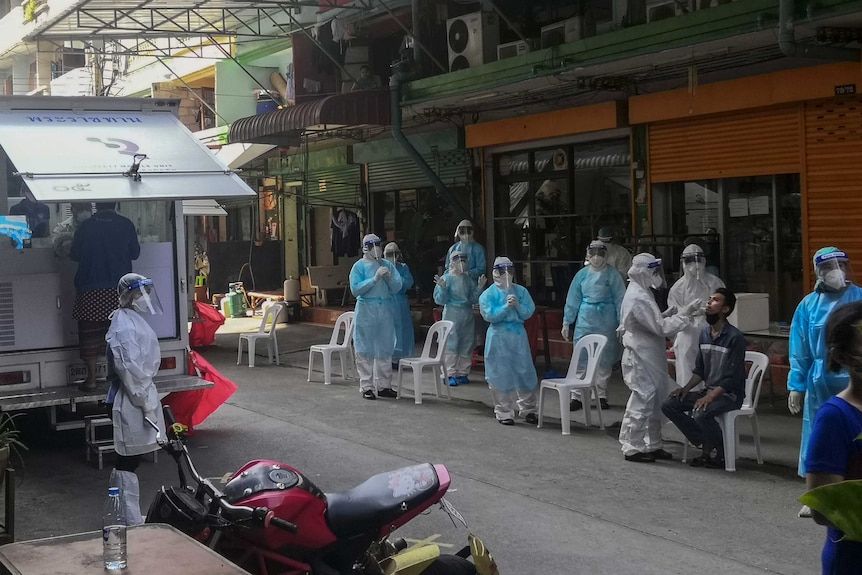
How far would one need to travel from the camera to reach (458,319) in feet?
43.0

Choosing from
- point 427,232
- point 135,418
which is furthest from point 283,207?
point 135,418

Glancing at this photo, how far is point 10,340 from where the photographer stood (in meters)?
8.78

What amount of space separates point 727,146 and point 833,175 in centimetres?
155

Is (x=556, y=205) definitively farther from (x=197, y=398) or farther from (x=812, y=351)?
(x=812, y=351)

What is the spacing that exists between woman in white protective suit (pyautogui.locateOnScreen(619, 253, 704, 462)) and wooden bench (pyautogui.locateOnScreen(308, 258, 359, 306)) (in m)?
11.6

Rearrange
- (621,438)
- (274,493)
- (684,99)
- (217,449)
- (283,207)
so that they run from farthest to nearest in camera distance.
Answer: (283,207) < (684,99) < (217,449) < (621,438) < (274,493)

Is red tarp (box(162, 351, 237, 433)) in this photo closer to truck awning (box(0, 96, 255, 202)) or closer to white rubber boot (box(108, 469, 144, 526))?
truck awning (box(0, 96, 255, 202))

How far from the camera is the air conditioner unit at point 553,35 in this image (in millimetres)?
13587

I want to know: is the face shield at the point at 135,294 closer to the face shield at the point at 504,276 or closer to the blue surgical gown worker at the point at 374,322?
the face shield at the point at 504,276

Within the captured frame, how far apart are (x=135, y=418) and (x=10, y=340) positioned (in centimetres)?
224

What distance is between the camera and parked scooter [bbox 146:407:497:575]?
13.3 ft

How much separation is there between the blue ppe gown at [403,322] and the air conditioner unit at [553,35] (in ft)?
11.9

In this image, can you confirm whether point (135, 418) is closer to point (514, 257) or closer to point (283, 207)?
point (514, 257)

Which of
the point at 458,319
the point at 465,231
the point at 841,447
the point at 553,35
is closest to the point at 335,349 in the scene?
the point at 458,319
